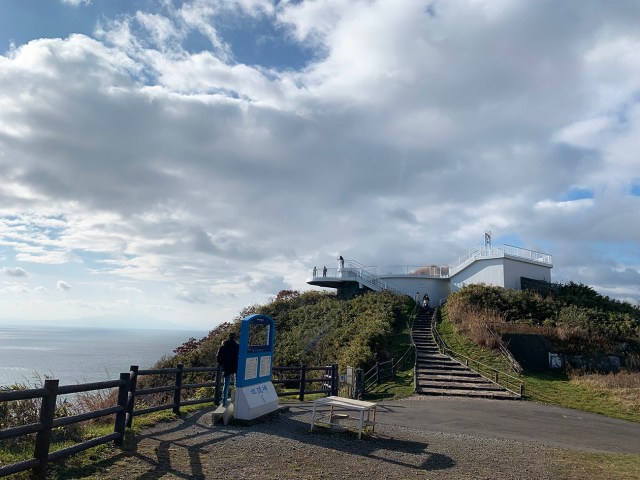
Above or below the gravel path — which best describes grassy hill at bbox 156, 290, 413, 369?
above

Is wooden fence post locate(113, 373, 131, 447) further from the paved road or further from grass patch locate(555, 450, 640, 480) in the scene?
grass patch locate(555, 450, 640, 480)

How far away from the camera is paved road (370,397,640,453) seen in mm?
11445

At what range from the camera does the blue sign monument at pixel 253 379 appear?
10.4 m

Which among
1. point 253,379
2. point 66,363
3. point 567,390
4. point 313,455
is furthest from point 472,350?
point 66,363

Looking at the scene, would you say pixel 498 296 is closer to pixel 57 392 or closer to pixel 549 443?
pixel 549 443

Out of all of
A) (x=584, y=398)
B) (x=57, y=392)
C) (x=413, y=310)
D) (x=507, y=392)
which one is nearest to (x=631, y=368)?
(x=584, y=398)

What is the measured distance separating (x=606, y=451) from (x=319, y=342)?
20301 mm

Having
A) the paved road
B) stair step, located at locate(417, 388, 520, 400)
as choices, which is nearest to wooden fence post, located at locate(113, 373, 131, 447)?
the paved road

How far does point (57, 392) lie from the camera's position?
657cm

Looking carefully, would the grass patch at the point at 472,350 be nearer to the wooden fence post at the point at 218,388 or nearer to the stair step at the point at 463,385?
the stair step at the point at 463,385

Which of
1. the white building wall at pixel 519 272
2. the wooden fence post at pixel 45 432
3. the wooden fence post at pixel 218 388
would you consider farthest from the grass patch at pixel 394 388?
the white building wall at pixel 519 272

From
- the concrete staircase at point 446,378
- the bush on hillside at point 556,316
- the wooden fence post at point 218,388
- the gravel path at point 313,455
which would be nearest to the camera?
the gravel path at point 313,455

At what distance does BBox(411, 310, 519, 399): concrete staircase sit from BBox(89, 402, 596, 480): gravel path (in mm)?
8215

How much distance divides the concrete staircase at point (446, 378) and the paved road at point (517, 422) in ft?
3.61
